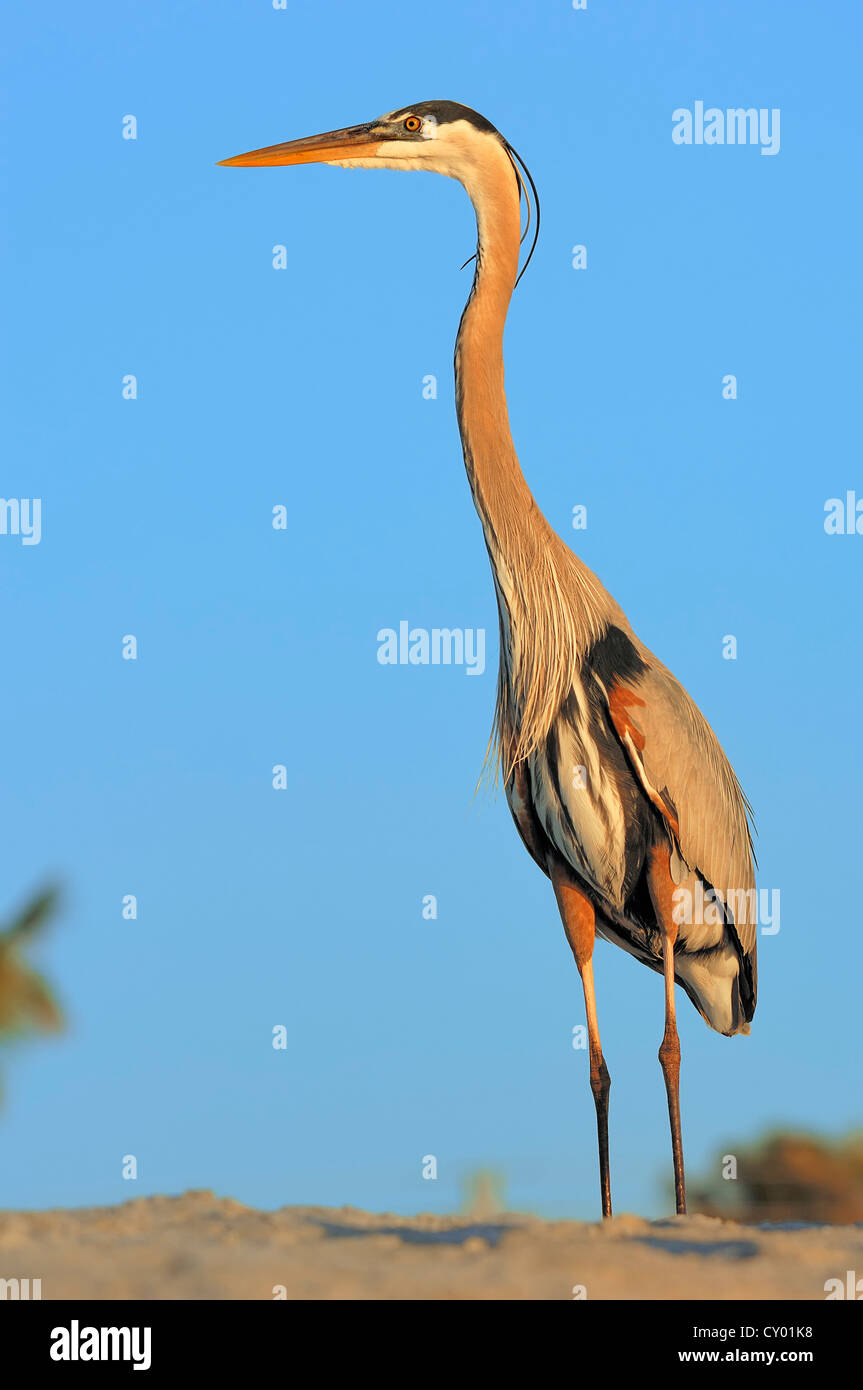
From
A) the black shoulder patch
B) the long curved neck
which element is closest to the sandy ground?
the black shoulder patch

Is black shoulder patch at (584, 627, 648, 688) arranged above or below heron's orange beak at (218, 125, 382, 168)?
below

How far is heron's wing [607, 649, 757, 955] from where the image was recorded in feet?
23.7

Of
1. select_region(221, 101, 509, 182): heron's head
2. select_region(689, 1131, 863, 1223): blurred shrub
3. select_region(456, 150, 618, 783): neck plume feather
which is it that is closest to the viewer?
select_region(456, 150, 618, 783): neck plume feather

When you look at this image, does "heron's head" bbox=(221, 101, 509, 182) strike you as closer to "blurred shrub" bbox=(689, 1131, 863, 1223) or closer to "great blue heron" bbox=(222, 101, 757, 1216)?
"great blue heron" bbox=(222, 101, 757, 1216)

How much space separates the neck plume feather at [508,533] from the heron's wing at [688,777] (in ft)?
1.14

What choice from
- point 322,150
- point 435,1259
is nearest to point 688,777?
point 435,1259

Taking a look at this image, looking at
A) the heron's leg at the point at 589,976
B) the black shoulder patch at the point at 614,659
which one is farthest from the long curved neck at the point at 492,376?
the heron's leg at the point at 589,976

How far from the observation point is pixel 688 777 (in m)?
7.44

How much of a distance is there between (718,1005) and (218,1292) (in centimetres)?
409

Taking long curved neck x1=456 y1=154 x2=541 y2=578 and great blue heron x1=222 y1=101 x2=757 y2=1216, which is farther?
long curved neck x1=456 y1=154 x2=541 y2=578

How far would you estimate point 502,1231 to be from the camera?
20.7ft
